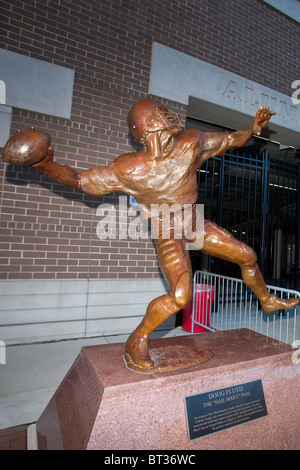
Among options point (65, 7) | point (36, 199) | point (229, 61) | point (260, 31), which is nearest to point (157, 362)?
point (36, 199)

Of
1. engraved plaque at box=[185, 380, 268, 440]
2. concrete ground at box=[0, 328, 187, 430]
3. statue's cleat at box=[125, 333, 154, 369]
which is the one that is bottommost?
concrete ground at box=[0, 328, 187, 430]

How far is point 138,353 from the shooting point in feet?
7.24

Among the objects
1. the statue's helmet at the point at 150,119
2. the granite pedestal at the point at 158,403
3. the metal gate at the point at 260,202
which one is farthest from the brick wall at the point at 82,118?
the statue's helmet at the point at 150,119

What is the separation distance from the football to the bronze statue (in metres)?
0.12

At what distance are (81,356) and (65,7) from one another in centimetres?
492

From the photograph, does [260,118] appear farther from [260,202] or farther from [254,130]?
[260,202]

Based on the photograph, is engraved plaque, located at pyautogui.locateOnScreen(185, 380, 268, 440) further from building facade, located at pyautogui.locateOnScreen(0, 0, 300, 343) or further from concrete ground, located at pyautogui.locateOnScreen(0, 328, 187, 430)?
building facade, located at pyautogui.locateOnScreen(0, 0, 300, 343)

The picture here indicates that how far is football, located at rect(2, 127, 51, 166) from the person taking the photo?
6.26 feet

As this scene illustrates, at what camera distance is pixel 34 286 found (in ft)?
13.6

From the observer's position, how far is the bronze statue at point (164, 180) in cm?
223

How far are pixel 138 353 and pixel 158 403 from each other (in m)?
0.39

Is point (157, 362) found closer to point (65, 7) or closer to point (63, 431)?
point (63, 431)

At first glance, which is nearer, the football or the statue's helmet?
the football

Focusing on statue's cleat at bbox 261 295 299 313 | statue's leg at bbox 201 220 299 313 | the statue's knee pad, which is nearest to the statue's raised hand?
statue's leg at bbox 201 220 299 313
